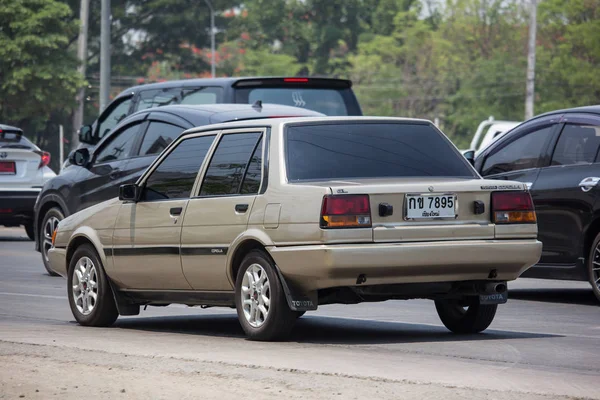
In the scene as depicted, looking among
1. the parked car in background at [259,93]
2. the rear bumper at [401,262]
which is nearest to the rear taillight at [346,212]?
the rear bumper at [401,262]

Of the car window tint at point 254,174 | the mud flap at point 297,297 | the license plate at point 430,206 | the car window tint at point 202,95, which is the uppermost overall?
the car window tint at point 202,95

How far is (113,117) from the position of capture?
18.4m

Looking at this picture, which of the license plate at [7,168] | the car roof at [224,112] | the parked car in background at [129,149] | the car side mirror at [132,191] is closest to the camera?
the car side mirror at [132,191]

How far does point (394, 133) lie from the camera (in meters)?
9.69

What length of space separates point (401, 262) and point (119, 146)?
20.2 ft

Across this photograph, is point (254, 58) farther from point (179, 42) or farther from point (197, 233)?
point (197, 233)

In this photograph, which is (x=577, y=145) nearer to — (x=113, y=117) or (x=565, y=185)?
(x=565, y=185)

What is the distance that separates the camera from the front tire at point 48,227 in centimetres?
1574

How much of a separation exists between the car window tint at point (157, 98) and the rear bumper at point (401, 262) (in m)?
8.26

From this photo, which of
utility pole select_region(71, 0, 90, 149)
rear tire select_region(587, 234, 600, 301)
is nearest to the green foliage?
utility pole select_region(71, 0, 90, 149)

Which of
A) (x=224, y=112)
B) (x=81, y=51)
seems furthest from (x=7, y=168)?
(x=81, y=51)

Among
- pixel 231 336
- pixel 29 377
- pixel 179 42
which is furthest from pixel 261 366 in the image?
pixel 179 42

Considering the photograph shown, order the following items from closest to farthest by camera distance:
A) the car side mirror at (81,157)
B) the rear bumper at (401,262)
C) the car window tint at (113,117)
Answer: the rear bumper at (401,262) < the car side mirror at (81,157) < the car window tint at (113,117)

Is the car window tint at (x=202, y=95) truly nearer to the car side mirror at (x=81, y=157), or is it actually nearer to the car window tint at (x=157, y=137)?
the car side mirror at (x=81, y=157)
